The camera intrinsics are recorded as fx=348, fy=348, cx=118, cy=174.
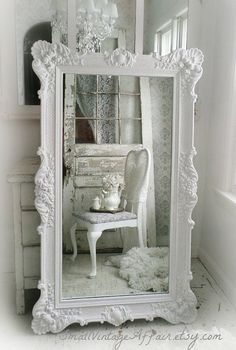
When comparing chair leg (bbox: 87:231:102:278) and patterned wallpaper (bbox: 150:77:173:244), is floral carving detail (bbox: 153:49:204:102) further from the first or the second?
chair leg (bbox: 87:231:102:278)

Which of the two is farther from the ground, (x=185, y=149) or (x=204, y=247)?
(x=185, y=149)

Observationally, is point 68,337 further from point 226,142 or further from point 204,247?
point 226,142

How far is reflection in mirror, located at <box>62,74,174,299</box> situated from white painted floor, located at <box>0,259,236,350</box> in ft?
0.53

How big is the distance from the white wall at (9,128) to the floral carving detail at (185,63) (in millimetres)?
677

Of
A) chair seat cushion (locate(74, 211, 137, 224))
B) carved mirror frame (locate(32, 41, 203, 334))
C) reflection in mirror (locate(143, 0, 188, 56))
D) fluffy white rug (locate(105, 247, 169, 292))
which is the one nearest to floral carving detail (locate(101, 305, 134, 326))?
carved mirror frame (locate(32, 41, 203, 334))

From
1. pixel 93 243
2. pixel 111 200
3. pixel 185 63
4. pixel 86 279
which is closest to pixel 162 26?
pixel 185 63

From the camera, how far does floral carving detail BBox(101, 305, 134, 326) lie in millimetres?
1415

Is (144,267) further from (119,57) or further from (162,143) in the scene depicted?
(119,57)

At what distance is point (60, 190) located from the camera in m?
1.34

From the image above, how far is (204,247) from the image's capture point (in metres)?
1.95

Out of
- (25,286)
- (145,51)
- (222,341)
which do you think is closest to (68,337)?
(25,286)

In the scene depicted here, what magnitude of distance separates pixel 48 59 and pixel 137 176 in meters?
0.56

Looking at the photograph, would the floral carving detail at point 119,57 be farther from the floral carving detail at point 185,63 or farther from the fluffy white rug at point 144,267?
the fluffy white rug at point 144,267

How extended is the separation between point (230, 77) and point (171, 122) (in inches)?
18.7
